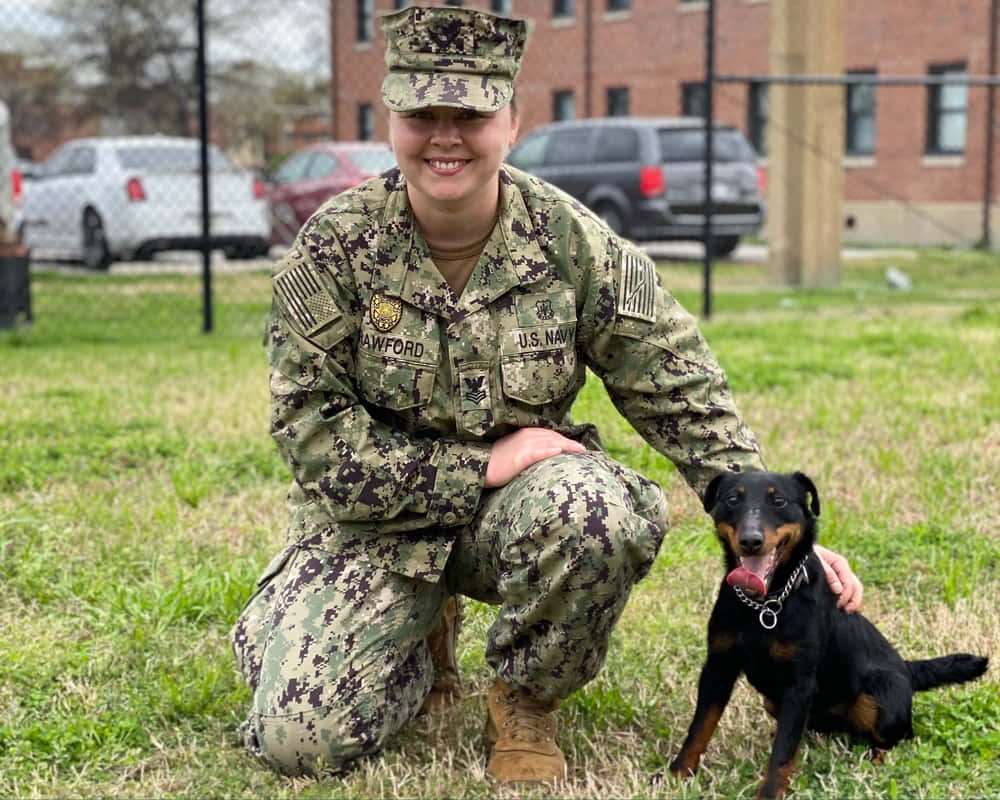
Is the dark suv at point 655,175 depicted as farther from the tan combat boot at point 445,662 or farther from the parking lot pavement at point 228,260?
the tan combat boot at point 445,662

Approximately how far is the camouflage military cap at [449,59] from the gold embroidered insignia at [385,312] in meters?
0.43

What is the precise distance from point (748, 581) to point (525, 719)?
2.19 ft

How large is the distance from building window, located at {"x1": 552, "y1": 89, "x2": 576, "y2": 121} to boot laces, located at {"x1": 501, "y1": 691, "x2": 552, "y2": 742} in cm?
2670

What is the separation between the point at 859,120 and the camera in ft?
86.6

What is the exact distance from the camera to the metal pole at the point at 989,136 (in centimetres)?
2161

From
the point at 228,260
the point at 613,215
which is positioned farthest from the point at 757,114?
the point at 228,260

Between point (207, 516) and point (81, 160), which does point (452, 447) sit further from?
point (81, 160)

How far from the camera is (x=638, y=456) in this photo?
5223mm

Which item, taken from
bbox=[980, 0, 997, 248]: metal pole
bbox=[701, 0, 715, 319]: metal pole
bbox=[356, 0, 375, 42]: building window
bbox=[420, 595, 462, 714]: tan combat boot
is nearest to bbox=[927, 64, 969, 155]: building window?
bbox=[980, 0, 997, 248]: metal pole

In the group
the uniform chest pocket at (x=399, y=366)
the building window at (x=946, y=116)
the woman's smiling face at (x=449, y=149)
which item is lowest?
the uniform chest pocket at (x=399, y=366)

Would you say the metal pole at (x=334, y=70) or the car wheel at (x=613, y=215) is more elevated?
the metal pole at (x=334, y=70)

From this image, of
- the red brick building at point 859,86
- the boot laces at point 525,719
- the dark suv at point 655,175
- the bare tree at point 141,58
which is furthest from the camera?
the red brick building at point 859,86

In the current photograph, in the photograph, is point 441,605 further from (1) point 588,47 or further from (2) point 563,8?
(2) point 563,8

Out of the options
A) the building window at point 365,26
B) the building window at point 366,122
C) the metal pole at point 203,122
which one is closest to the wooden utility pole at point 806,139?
the building window at point 366,122
